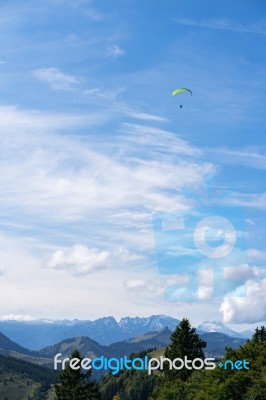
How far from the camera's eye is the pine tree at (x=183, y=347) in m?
82.9

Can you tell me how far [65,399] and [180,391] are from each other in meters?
17.5

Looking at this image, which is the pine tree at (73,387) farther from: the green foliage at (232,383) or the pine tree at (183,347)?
the pine tree at (183,347)

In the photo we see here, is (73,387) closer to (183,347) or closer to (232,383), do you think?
(183,347)

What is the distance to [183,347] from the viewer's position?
83125 mm

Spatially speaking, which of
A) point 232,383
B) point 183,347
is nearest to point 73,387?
point 183,347

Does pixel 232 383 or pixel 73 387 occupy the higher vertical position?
pixel 232 383

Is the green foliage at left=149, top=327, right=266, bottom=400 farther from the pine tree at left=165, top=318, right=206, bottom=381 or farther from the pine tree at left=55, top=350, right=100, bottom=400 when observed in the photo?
the pine tree at left=55, top=350, right=100, bottom=400

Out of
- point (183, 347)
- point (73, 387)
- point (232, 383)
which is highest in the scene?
point (183, 347)

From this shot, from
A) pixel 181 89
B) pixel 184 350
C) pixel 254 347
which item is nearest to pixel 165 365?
pixel 184 350

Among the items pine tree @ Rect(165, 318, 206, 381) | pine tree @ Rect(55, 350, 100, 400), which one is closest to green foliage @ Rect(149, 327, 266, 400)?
pine tree @ Rect(165, 318, 206, 381)

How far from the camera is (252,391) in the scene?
53.3 m

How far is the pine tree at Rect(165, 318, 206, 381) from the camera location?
8294 centimetres

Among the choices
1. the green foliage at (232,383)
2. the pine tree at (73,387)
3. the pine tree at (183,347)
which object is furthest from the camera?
the pine tree at (183,347)

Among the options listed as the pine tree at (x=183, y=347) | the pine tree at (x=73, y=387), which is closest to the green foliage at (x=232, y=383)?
the pine tree at (x=183, y=347)
